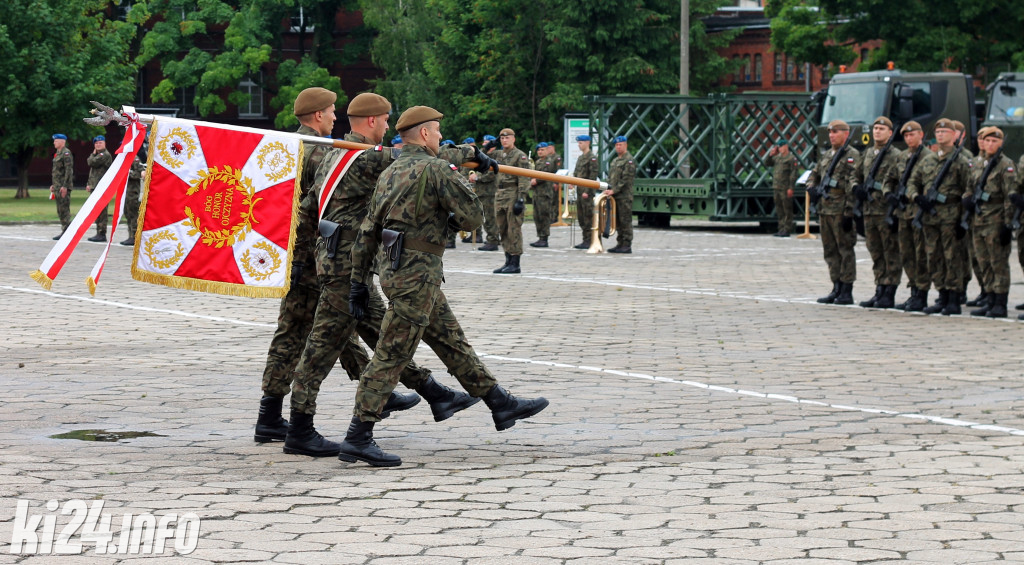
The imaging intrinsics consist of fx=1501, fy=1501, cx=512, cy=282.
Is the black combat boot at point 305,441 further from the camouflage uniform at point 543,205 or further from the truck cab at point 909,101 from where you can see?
the truck cab at point 909,101

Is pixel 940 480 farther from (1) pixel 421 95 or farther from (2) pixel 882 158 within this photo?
(1) pixel 421 95

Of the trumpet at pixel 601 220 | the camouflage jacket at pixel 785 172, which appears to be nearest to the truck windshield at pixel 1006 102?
the camouflage jacket at pixel 785 172

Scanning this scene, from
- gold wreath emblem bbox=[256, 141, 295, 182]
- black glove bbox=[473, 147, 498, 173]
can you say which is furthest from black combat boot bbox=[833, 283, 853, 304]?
gold wreath emblem bbox=[256, 141, 295, 182]

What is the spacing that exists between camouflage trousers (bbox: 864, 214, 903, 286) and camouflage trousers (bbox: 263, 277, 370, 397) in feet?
29.4

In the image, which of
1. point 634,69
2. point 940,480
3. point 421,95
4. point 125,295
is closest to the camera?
point 940,480

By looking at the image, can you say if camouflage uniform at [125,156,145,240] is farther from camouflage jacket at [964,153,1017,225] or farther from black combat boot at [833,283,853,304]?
camouflage jacket at [964,153,1017,225]

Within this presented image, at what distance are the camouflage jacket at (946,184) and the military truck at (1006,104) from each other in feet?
43.7

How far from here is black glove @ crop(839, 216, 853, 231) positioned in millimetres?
15781

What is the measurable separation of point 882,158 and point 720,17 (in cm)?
5683

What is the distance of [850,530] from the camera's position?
5902mm

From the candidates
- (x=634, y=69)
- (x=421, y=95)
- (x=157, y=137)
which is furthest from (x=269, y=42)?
(x=157, y=137)

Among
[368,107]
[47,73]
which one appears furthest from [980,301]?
[47,73]

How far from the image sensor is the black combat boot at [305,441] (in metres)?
7.44

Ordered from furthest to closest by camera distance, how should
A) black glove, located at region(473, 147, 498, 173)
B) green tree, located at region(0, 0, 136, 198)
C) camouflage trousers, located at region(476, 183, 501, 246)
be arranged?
green tree, located at region(0, 0, 136, 198) < camouflage trousers, located at region(476, 183, 501, 246) < black glove, located at region(473, 147, 498, 173)
